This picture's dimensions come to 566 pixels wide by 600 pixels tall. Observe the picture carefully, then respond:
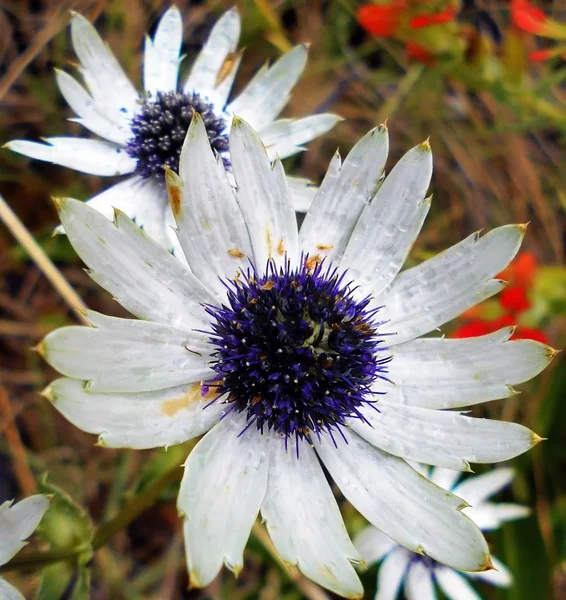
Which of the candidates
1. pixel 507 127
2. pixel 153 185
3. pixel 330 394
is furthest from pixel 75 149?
pixel 507 127

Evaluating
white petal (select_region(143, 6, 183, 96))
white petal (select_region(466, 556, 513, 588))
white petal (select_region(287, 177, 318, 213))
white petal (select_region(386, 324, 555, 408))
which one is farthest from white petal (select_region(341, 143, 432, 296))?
white petal (select_region(466, 556, 513, 588))

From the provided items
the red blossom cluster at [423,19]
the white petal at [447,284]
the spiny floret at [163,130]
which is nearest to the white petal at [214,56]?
the spiny floret at [163,130]

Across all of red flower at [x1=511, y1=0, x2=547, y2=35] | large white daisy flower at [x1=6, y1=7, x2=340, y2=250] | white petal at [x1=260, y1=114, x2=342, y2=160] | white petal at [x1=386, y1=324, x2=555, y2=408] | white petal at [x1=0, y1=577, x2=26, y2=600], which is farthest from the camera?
red flower at [x1=511, y1=0, x2=547, y2=35]

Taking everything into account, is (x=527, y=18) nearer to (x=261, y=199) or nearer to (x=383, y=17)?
(x=383, y=17)

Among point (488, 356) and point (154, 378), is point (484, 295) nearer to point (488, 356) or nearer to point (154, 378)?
point (488, 356)

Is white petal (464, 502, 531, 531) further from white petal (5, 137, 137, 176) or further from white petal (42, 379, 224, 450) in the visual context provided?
white petal (5, 137, 137, 176)

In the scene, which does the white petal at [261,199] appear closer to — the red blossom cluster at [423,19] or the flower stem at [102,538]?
the flower stem at [102,538]

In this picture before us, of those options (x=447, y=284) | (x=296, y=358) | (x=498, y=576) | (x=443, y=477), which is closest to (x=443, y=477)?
(x=443, y=477)
